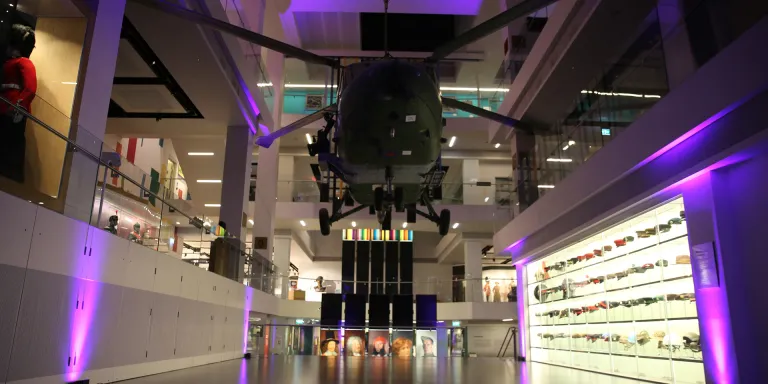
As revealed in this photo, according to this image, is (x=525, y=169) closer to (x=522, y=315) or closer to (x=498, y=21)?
(x=522, y=315)

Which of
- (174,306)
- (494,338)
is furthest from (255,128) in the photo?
(494,338)

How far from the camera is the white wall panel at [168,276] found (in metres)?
6.88

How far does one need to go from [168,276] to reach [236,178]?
20.6 feet

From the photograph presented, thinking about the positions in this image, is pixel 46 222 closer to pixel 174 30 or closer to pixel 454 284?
pixel 174 30

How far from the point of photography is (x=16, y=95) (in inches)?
185

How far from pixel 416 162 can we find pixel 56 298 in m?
4.20

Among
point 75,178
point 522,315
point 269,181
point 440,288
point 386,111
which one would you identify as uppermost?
point 269,181

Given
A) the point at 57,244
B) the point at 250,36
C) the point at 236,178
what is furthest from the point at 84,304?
the point at 236,178

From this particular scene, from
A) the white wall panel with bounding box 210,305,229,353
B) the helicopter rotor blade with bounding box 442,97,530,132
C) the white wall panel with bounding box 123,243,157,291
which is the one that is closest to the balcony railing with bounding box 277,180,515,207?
the white wall panel with bounding box 210,305,229,353

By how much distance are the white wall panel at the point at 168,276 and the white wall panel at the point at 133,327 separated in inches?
12.8

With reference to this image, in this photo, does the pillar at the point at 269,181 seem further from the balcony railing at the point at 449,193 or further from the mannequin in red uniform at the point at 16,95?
the mannequin in red uniform at the point at 16,95

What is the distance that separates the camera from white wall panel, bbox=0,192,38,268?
3.85 m

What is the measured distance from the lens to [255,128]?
45.7ft

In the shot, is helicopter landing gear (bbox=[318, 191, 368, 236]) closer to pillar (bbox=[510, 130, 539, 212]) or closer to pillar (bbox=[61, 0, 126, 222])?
pillar (bbox=[61, 0, 126, 222])
